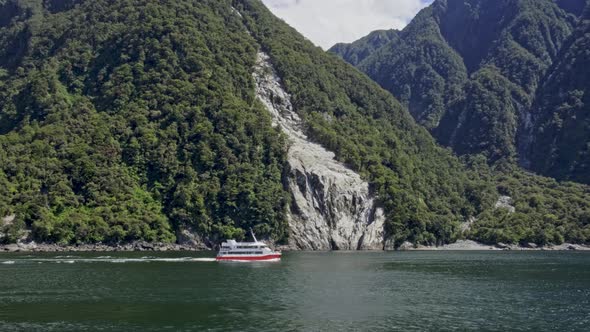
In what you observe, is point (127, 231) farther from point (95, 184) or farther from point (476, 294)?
point (476, 294)

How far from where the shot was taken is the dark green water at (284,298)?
65312mm

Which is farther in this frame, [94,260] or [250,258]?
[250,258]

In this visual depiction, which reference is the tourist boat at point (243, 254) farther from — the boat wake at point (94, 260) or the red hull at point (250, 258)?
the boat wake at point (94, 260)

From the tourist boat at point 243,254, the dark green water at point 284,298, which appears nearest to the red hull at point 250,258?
the tourist boat at point 243,254

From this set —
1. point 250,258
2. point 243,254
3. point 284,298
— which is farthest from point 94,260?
point 284,298

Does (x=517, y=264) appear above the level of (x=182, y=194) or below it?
below

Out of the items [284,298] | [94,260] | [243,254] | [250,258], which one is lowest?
[284,298]

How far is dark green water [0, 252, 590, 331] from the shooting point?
65312 mm

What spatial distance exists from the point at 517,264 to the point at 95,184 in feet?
397

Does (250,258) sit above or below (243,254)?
below

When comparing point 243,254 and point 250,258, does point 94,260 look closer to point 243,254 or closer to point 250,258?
point 243,254

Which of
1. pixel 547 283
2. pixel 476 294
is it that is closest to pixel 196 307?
pixel 476 294

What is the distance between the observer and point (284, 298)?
82688 mm

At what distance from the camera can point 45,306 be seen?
2913 inches
